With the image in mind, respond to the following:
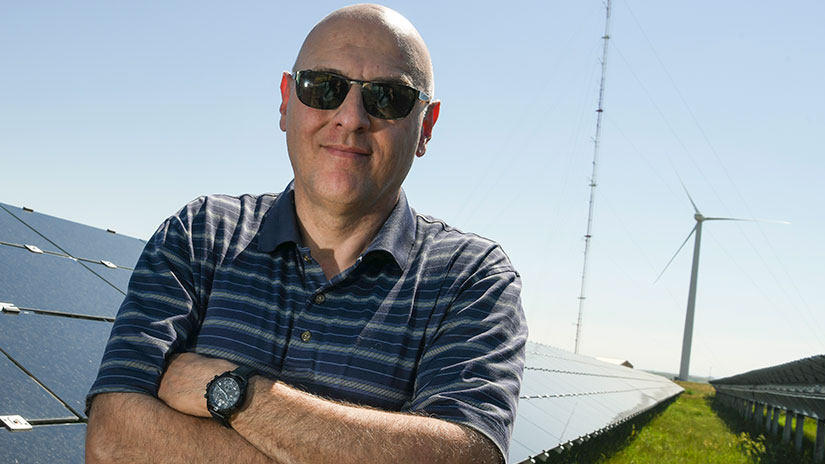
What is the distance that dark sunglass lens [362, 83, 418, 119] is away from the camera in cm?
361

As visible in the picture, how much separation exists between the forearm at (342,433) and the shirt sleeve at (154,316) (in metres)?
0.46

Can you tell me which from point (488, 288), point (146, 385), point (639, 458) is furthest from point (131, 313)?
point (639, 458)

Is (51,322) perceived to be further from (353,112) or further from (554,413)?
(554,413)

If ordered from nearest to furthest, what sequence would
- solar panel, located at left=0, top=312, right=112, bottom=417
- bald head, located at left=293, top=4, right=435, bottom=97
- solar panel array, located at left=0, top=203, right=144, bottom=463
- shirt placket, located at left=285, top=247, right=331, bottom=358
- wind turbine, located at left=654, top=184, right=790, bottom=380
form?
shirt placket, located at left=285, top=247, right=331, bottom=358, bald head, located at left=293, top=4, right=435, bottom=97, solar panel array, located at left=0, top=203, right=144, bottom=463, solar panel, located at left=0, top=312, right=112, bottom=417, wind turbine, located at left=654, top=184, right=790, bottom=380

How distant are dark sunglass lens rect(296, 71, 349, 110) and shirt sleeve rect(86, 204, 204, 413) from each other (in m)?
0.77

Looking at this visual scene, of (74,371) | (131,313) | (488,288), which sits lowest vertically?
(74,371)

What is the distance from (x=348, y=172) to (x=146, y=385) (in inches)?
49.9

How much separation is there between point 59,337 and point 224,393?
2735 mm

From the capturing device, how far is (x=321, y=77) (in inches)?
142

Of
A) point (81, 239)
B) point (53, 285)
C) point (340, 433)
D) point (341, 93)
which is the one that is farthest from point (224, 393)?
point (81, 239)

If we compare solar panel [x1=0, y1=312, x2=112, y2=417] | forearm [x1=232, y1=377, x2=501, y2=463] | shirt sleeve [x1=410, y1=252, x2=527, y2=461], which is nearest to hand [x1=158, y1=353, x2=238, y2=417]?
forearm [x1=232, y1=377, x2=501, y2=463]

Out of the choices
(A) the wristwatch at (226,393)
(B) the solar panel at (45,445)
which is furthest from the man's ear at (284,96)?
(B) the solar panel at (45,445)

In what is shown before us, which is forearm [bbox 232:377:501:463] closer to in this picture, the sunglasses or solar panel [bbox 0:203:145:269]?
the sunglasses

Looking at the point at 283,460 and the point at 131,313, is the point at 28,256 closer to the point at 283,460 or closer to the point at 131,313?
the point at 131,313
